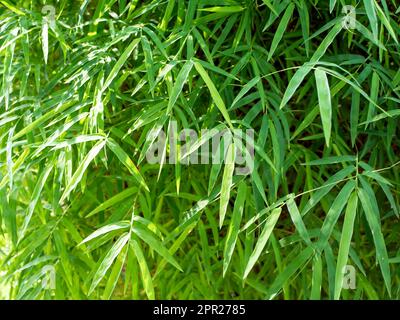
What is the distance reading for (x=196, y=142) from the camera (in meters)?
1.22

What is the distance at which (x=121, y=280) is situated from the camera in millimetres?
1858

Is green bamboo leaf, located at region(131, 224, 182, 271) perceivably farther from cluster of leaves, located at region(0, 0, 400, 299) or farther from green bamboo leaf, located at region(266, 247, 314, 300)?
green bamboo leaf, located at region(266, 247, 314, 300)

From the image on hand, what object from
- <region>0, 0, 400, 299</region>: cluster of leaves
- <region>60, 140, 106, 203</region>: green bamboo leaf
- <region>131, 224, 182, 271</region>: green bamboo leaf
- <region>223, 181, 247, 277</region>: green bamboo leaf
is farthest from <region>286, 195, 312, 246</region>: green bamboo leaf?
<region>60, 140, 106, 203</region>: green bamboo leaf

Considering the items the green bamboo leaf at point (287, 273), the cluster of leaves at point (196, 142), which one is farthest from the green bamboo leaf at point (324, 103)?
the green bamboo leaf at point (287, 273)

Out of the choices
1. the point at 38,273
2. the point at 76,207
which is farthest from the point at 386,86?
the point at 38,273

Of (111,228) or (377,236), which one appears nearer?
(377,236)

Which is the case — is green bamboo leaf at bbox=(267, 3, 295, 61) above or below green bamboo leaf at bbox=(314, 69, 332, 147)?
above

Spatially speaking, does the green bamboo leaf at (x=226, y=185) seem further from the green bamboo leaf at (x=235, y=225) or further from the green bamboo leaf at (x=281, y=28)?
the green bamboo leaf at (x=281, y=28)

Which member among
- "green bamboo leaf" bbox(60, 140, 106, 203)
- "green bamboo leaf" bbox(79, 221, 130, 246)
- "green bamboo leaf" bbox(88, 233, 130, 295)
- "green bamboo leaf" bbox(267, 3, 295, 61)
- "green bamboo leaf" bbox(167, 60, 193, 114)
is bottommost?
"green bamboo leaf" bbox(88, 233, 130, 295)

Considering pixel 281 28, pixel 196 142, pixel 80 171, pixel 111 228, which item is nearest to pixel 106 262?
pixel 111 228

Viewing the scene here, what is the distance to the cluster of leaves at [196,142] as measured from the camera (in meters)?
1.24

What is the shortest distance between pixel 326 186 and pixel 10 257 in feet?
2.74

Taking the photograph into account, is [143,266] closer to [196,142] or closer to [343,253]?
[196,142]

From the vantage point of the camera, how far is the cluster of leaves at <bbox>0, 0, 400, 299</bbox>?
1.24 metres
